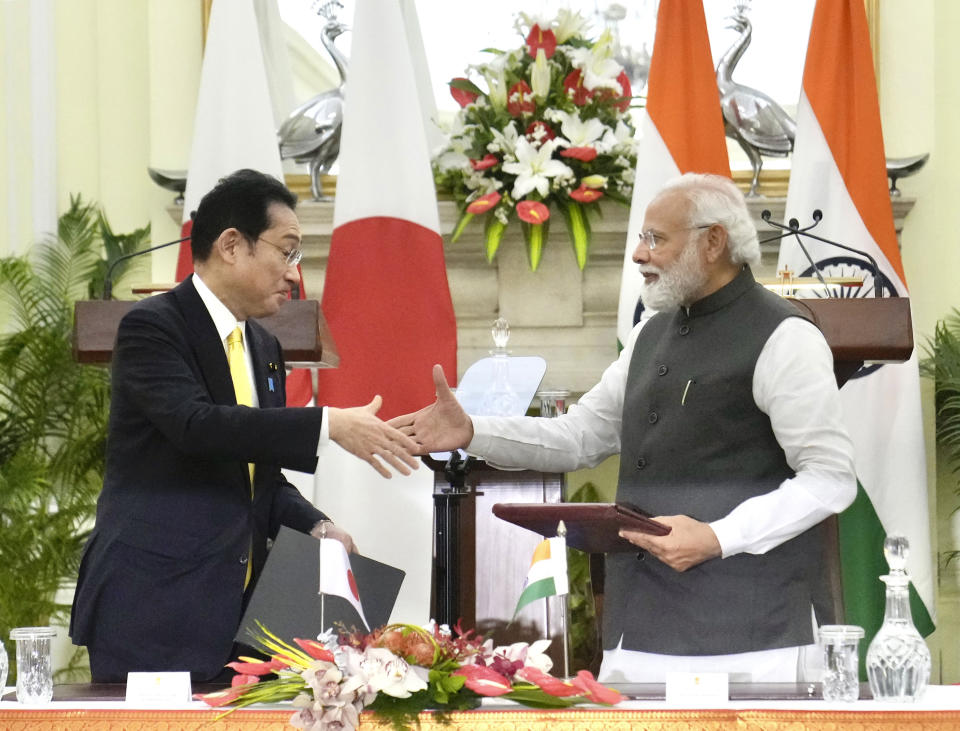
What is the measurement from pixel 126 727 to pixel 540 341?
3369mm

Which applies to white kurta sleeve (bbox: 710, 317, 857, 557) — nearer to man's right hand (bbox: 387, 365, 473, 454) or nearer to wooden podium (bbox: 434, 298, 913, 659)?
man's right hand (bbox: 387, 365, 473, 454)

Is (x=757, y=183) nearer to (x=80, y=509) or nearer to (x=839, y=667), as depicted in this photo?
(x=80, y=509)

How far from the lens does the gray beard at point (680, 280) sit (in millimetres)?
3016

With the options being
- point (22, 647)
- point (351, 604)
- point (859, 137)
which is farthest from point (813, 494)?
point (859, 137)

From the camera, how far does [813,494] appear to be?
2721 mm

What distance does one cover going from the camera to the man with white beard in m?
2.74

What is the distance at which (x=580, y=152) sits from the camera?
4922 mm

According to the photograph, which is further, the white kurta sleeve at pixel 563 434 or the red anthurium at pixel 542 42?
the red anthurium at pixel 542 42

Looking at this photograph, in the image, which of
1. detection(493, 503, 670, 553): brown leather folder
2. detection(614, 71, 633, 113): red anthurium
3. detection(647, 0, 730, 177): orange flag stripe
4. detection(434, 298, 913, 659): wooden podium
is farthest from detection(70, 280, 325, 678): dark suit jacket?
detection(614, 71, 633, 113): red anthurium

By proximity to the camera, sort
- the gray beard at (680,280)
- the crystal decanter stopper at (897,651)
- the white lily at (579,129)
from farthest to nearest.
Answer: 1. the white lily at (579,129)
2. the gray beard at (680,280)
3. the crystal decanter stopper at (897,651)

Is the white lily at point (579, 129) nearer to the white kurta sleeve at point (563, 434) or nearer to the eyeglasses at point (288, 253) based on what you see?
the white kurta sleeve at point (563, 434)

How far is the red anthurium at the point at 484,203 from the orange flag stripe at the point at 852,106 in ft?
3.82

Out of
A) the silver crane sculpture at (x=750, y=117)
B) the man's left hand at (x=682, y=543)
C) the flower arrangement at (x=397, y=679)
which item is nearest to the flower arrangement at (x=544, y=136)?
the silver crane sculpture at (x=750, y=117)

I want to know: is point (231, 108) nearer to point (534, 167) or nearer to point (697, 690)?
point (534, 167)
